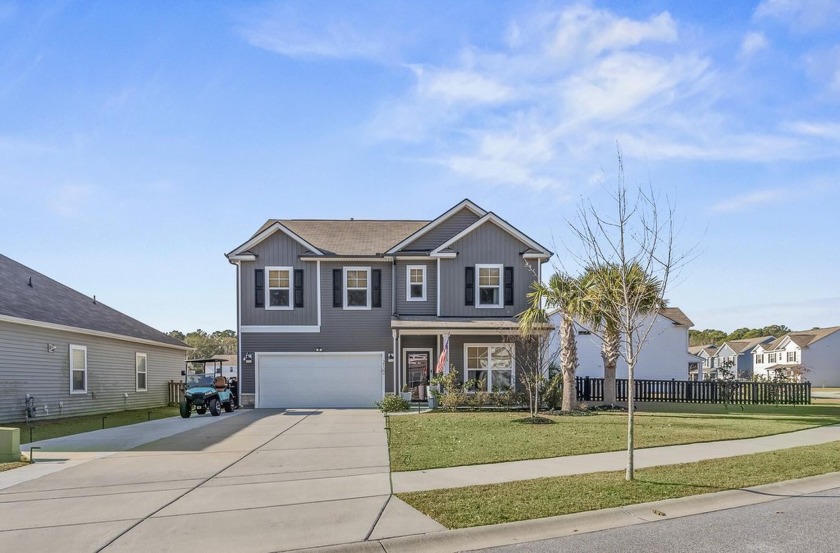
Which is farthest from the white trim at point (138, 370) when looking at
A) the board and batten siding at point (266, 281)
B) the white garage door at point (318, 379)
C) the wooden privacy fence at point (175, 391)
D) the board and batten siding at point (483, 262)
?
the board and batten siding at point (483, 262)

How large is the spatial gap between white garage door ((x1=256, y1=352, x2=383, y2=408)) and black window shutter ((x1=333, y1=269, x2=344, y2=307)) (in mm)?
2080

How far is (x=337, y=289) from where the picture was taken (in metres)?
26.5

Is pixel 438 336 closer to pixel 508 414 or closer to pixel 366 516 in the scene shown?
pixel 508 414

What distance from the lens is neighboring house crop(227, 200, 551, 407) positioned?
2600 cm

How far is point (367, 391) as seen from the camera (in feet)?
85.6

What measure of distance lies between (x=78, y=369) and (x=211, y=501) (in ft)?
57.8

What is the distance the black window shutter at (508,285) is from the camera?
2622cm

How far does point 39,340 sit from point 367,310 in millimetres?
11601

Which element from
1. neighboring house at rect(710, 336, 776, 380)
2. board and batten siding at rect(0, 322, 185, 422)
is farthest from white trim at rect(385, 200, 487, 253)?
neighboring house at rect(710, 336, 776, 380)

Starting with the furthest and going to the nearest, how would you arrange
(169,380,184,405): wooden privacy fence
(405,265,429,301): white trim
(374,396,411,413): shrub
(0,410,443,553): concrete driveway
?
(169,380,184,405): wooden privacy fence, (405,265,429,301): white trim, (374,396,411,413): shrub, (0,410,443,553): concrete driveway

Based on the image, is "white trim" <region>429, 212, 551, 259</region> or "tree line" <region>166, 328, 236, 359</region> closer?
"white trim" <region>429, 212, 551, 259</region>

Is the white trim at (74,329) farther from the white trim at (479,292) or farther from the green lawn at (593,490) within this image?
the green lawn at (593,490)

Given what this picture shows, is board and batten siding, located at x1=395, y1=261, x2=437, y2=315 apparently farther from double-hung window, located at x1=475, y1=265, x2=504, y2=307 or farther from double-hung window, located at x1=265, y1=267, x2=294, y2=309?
double-hung window, located at x1=265, y1=267, x2=294, y2=309

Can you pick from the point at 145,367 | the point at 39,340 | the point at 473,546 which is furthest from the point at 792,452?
the point at 145,367
